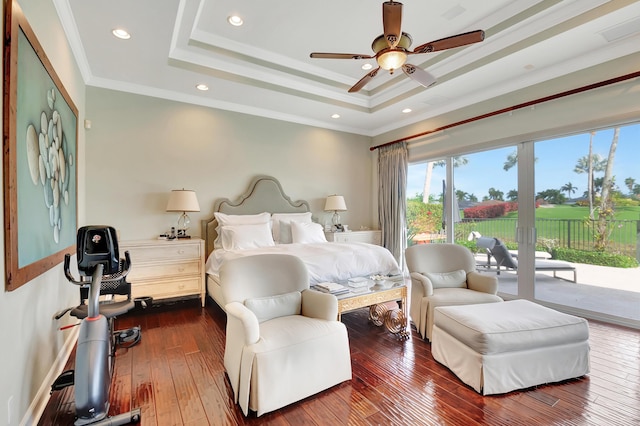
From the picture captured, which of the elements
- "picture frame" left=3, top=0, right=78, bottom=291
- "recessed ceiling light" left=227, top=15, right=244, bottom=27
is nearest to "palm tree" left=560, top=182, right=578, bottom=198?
"recessed ceiling light" left=227, top=15, right=244, bottom=27

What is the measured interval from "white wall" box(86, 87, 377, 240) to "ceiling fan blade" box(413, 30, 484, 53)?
3200 millimetres

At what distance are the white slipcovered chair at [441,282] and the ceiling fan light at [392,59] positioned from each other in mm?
1869

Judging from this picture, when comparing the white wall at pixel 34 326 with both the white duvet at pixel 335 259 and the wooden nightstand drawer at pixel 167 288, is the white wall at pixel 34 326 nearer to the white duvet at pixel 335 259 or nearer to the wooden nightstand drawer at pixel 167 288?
the wooden nightstand drawer at pixel 167 288

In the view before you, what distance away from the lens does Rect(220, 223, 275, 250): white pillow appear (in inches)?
154

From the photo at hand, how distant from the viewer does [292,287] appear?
7.85ft

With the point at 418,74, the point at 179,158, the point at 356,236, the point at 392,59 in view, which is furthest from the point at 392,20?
the point at 356,236

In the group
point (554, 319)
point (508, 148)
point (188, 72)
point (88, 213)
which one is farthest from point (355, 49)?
point (88, 213)

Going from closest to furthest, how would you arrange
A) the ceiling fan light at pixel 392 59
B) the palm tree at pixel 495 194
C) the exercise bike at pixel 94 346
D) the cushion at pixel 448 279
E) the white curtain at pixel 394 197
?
the exercise bike at pixel 94 346 < the ceiling fan light at pixel 392 59 < the cushion at pixel 448 279 < the palm tree at pixel 495 194 < the white curtain at pixel 394 197

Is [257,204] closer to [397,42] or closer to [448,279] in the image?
[448,279]

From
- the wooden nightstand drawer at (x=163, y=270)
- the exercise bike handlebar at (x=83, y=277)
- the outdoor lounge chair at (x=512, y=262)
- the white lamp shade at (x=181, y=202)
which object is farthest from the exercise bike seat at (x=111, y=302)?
the outdoor lounge chair at (x=512, y=262)

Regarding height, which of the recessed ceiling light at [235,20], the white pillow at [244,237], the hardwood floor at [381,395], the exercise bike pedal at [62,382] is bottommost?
the hardwood floor at [381,395]

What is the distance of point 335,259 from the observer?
334 centimetres

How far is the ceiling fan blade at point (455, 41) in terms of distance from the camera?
6.81ft

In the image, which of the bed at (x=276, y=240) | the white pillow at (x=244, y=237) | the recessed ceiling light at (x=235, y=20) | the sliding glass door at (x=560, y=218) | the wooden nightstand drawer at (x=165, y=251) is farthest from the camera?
the white pillow at (x=244, y=237)
